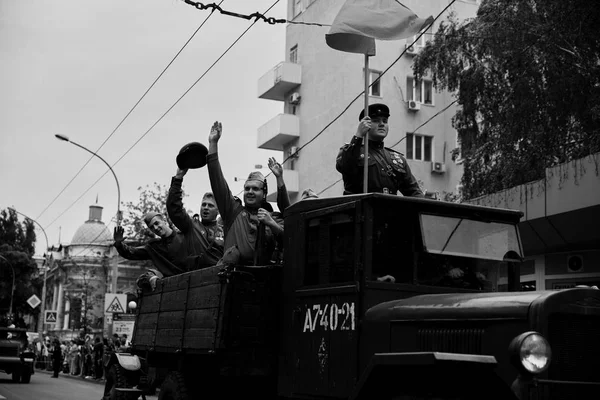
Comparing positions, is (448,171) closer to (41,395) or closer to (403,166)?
(41,395)

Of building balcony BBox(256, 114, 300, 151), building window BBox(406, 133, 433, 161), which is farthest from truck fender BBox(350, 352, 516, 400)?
building balcony BBox(256, 114, 300, 151)

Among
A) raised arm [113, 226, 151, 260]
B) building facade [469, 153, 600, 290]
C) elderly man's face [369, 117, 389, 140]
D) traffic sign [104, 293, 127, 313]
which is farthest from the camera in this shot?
traffic sign [104, 293, 127, 313]

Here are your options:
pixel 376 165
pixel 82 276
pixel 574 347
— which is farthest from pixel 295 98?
pixel 574 347

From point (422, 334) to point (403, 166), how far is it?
2.48m

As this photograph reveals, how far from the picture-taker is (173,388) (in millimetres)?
8703

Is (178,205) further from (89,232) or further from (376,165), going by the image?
(89,232)

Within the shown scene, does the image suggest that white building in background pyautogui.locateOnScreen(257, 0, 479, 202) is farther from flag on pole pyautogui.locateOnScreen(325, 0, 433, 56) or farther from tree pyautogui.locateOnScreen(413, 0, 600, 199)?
flag on pole pyautogui.locateOnScreen(325, 0, 433, 56)

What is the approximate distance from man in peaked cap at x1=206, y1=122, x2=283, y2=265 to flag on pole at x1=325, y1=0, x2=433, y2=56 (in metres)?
1.62

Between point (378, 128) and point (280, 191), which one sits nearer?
point (378, 128)

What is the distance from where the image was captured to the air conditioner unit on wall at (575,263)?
750 inches

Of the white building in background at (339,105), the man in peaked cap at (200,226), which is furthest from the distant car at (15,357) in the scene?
the man in peaked cap at (200,226)

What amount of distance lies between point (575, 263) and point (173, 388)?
12791 mm

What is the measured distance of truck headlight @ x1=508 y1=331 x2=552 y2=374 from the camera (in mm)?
5258

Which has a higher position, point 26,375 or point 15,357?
point 15,357
